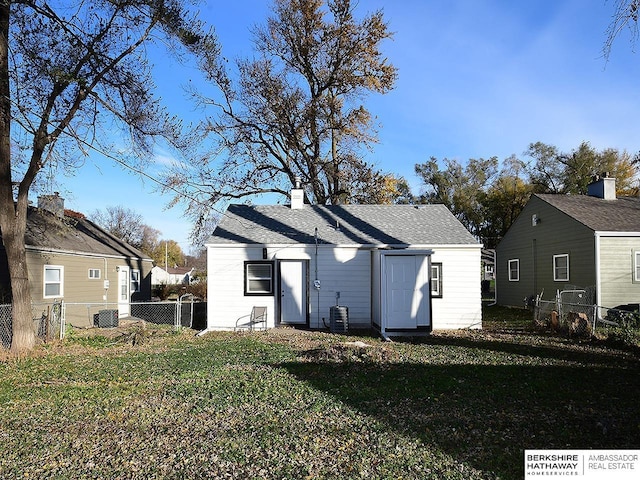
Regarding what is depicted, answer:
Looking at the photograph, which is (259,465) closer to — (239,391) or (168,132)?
(239,391)

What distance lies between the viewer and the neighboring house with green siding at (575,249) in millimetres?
15094

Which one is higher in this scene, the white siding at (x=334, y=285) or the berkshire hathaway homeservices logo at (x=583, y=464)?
the white siding at (x=334, y=285)

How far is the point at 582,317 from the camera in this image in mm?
11273

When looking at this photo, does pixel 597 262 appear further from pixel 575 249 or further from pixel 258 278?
pixel 258 278

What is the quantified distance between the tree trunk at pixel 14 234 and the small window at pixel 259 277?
18.4 feet

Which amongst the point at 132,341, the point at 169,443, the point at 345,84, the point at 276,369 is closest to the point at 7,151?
the point at 132,341

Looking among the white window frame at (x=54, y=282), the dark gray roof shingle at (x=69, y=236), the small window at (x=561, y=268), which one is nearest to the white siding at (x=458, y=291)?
the small window at (x=561, y=268)

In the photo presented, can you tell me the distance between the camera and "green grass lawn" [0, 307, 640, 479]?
4156mm

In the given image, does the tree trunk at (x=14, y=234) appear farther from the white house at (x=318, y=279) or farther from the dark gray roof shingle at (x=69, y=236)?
the white house at (x=318, y=279)

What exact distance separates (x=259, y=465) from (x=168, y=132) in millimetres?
7782

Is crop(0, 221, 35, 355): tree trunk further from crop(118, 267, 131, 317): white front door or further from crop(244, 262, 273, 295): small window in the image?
crop(118, 267, 131, 317): white front door

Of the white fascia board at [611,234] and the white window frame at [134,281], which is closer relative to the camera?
the white fascia board at [611,234]

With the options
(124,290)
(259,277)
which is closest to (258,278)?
(259,277)

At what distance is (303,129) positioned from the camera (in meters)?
23.3
